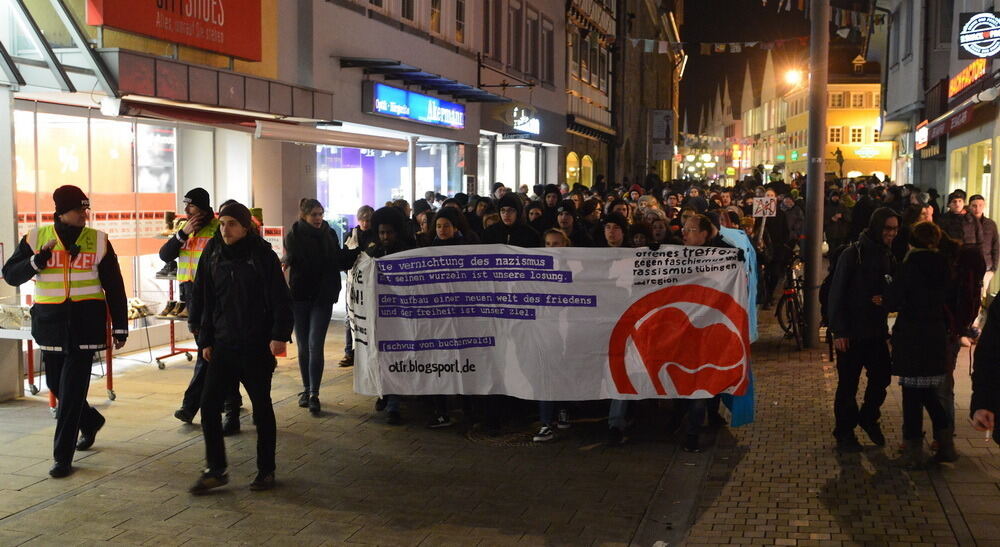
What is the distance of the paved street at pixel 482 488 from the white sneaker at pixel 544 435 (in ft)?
0.26

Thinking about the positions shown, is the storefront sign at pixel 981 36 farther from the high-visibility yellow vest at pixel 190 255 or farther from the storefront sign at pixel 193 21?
the high-visibility yellow vest at pixel 190 255

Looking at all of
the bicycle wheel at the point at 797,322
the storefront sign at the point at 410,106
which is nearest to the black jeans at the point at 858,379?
the bicycle wheel at the point at 797,322

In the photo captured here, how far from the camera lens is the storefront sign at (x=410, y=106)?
18922 mm

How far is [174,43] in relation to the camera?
1312 centimetres

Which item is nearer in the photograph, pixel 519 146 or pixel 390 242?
pixel 390 242

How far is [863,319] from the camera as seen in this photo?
8.45 metres

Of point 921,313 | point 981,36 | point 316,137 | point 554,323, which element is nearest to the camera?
point 921,313

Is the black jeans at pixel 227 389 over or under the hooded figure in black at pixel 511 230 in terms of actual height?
under

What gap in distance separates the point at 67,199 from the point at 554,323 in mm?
3824

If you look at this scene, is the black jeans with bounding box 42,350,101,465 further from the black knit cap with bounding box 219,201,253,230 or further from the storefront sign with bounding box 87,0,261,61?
the storefront sign with bounding box 87,0,261,61

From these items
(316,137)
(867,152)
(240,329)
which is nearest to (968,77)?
(316,137)

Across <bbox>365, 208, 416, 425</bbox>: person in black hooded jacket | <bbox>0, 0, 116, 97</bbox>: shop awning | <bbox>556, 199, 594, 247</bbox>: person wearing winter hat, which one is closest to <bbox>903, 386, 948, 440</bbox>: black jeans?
<bbox>556, 199, 594, 247</bbox>: person wearing winter hat

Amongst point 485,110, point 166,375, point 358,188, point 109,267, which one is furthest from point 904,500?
point 485,110

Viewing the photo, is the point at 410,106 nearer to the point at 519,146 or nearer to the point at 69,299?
the point at 519,146
